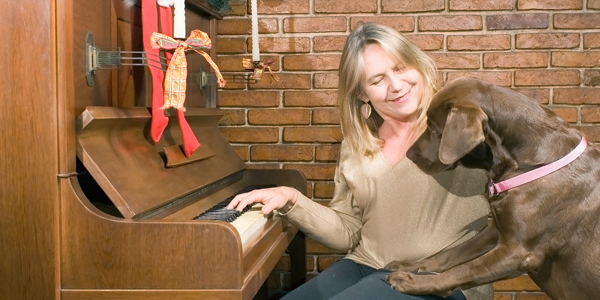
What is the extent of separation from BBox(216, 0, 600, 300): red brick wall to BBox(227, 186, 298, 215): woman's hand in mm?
1025

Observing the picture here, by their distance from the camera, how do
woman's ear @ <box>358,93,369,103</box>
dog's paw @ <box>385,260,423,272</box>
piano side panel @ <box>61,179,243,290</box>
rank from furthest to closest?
woman's ear @ <box>358,93,369,103</box>, dog's paw @ <box>385,260,423,272</box>, piano side panel @ <box>61,179,243,290</box>

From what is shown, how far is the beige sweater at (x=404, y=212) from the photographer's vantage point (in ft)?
6.29

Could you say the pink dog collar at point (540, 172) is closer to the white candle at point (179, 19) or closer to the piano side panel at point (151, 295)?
the piano side panel at point (151, 295)

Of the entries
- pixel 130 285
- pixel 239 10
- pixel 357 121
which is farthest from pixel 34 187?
pixel 239 10

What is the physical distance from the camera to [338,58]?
2857 mm

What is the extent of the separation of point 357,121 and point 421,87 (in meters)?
0.27

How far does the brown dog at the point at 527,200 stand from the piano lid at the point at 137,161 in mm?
717

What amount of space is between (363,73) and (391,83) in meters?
0.12

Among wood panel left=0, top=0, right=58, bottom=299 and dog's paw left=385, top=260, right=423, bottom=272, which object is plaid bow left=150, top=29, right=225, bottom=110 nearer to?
wood panel left=0, top=0, right=58, bottom=299

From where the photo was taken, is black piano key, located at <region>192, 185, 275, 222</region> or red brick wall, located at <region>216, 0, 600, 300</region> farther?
red brick wall, located at <region>216, 0, 600, 300</region>

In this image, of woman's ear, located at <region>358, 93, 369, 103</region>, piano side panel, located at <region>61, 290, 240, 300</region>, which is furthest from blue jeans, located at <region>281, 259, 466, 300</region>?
woman's ear, located at <region>358, 93, 369, 103</region>

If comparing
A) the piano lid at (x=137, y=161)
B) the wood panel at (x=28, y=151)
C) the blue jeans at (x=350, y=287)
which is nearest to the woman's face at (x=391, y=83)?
the blue jeans at (x=350, y=287)

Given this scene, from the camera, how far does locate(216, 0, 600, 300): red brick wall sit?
9.13 ft

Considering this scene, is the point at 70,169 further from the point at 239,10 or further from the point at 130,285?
the point at 239,10
